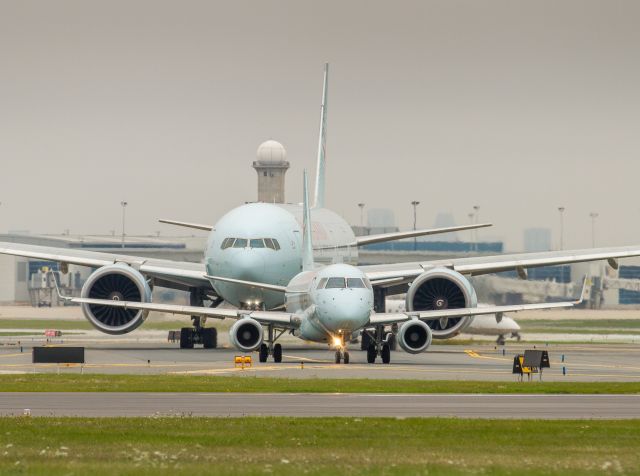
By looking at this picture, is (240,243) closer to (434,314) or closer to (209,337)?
(209,337)

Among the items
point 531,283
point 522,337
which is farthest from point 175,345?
point 531,283

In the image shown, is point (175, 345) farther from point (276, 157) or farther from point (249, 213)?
point (276, 157)

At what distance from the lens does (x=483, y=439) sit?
25.5 metres

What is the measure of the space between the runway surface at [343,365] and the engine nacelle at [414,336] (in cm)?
65

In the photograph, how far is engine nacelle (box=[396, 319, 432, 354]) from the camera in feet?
175

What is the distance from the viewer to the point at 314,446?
24.4m

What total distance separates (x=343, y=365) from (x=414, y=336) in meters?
3.81

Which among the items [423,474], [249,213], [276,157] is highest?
[276,157]

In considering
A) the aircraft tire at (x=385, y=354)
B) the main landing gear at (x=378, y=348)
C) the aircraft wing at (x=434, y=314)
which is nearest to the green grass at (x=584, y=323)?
the aircraft wing at (x=434, y=314)

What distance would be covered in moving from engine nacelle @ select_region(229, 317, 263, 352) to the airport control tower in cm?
8753

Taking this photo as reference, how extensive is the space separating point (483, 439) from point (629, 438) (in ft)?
8.12

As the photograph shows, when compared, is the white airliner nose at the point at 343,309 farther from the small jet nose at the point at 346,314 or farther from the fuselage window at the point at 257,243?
the fuselage window at the point at 257,243

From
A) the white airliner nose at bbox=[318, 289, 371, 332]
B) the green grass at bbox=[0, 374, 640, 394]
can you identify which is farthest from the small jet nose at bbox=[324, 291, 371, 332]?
the green grass at bbox=[0, 374, 640, 394]

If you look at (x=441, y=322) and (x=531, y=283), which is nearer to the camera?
(x=441, y=322)
